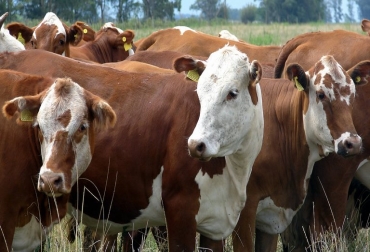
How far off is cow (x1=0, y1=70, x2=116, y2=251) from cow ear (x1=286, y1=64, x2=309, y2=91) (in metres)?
1.88

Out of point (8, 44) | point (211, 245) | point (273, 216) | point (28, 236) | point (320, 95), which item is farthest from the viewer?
point (8, 44)

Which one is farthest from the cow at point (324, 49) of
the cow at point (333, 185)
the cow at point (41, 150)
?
the cow at point (41, 150)

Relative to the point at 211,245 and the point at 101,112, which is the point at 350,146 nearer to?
the point at 211,245

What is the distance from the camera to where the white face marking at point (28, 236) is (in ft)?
18.5

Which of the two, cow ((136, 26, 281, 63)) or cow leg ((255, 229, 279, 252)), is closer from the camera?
cow leg ((255, 229, 279, 252))

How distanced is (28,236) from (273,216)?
2242 mm

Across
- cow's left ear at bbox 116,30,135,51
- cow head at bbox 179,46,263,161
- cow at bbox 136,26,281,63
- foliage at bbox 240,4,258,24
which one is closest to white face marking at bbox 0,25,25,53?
cow at bbox 136,26,281,63

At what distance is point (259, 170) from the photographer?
6.86 metres

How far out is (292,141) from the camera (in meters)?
7.14

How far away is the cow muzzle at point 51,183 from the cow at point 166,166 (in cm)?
69

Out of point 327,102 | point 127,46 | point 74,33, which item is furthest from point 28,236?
point 127,46

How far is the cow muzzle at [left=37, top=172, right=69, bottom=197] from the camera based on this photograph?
512 cm

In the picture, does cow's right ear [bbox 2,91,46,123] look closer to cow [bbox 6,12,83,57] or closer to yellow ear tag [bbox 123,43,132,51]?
cow [bbox 6,12,83,57]

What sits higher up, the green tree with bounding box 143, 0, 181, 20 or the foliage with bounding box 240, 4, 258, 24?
the green tree with bounding box 143, 0, 181, 20
